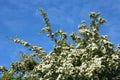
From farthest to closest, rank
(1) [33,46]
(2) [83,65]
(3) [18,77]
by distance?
(1) [33,46] → (3) [18,77] → (2) [83,65]

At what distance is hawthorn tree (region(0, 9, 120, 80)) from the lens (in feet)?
55.9

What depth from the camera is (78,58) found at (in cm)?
1812

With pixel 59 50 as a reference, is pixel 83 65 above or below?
below

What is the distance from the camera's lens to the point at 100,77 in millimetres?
17484

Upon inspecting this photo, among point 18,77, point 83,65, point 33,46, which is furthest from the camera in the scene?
point 33,46

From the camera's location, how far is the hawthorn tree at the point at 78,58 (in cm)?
1703

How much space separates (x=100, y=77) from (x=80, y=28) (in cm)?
315

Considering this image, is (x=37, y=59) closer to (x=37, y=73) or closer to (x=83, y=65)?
(x=37, y=73)

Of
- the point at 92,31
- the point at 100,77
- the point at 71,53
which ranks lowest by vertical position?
the point at 100,77

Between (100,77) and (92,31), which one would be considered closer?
(100,77)

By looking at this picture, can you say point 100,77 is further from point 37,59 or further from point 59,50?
point 37,59

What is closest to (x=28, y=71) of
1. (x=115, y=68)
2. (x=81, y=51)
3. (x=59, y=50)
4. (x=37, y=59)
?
(x=37, y=59)

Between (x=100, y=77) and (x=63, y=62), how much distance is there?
1.87 metres

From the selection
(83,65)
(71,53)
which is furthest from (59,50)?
(83,65)
